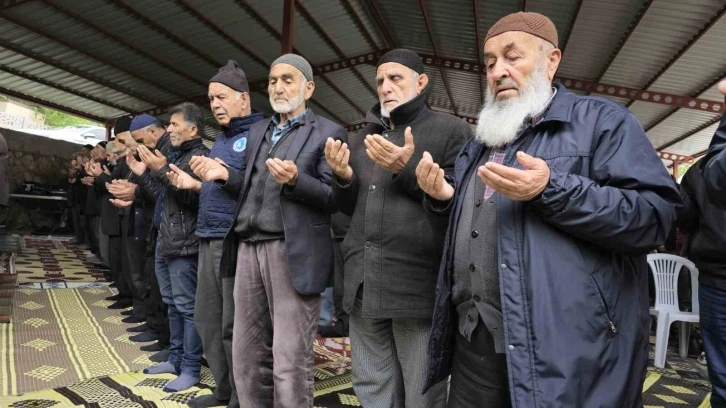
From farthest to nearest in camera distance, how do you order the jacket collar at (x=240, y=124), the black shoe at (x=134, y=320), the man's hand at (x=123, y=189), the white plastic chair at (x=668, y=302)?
the black shoe at (x=134, y=320), the white plastic chair at (x=668, y=302), the man's hand at (x=123, y=189), the jacket collar at (x=240, y=124)

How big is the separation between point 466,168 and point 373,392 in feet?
3.18

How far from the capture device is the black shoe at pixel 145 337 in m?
3.98

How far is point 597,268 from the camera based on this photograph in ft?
3.93

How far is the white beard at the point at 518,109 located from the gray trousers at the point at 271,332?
42.0 inches

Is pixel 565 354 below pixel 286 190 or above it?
below

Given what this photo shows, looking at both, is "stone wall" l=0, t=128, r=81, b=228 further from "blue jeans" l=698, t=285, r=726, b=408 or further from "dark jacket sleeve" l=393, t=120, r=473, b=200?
"blue jeans" l=698, t=285, r=726, b=408

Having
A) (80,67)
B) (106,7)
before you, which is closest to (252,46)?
(106,7)

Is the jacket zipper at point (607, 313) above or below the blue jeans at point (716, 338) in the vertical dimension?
above

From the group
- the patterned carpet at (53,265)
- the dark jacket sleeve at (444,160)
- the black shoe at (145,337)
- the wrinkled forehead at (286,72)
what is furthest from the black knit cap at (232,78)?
the patterned carpet at (53,265)

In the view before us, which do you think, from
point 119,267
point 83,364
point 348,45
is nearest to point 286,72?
point 83,364

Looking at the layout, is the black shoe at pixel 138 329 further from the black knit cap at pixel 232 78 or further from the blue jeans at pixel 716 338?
the blue jeans at pixel 716 338

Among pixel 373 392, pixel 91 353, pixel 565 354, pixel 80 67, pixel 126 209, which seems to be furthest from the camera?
pixel 80 67

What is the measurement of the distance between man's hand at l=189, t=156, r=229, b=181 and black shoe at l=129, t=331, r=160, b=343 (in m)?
2.37

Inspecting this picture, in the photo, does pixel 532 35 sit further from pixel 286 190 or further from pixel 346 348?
pixel 346 348
